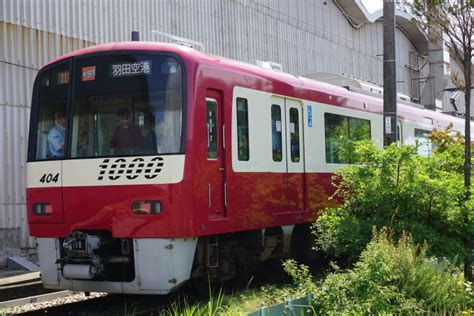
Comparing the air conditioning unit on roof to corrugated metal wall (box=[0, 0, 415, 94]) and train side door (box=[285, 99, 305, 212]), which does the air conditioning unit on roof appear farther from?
corrugated metal wall (box=[0, 0, 415, 94])

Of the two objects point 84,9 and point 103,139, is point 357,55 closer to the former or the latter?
point 84,9

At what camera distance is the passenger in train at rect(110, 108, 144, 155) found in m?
7.49

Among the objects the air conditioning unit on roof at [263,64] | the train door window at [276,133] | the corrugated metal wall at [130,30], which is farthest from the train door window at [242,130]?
the corrugated metal wall at [130,30]

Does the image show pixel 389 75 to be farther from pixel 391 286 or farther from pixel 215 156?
pixel 391 286

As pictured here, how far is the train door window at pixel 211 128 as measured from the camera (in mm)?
7684

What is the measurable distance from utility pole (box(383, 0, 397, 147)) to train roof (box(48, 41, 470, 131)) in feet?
3.33

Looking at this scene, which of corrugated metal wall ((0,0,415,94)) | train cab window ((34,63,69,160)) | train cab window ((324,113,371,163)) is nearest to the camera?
train cab window ((34,63,69,160))

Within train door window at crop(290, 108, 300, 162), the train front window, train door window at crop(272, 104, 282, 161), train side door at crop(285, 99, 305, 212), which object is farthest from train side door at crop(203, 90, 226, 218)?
train door window at crop(290, 108, 300, 162)

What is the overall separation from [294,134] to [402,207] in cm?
235

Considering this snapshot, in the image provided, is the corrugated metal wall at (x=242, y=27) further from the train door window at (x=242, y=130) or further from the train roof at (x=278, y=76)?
the train door window at (x=242, y=130)

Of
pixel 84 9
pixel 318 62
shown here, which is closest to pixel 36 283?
pixel 84 9

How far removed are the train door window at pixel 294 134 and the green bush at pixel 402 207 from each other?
1577 mm

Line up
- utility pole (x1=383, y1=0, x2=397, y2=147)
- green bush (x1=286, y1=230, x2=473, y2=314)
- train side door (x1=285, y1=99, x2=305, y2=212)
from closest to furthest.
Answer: green bush (x1=286, y1=230, x2=473, y2=314) → train side door (x1=285, y1=99, x2=305, y2=212) → utility pole (x1=383, y1=0, x2=397, y2=147)

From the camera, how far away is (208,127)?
7.70m
